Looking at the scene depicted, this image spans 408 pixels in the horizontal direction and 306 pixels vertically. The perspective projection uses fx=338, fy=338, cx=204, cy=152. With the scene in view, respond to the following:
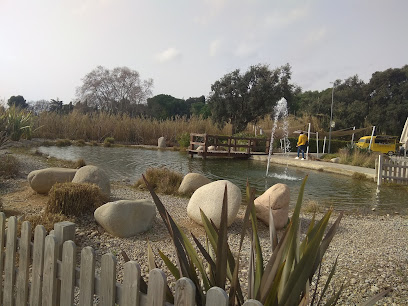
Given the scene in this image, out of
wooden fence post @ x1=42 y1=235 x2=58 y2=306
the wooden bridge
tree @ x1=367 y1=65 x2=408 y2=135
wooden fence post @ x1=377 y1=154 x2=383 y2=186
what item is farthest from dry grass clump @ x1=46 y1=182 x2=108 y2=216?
tree @ x1=367 y1=65 x2=408 y2=135

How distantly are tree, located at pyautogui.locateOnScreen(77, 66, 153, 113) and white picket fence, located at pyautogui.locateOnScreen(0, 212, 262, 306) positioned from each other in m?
49.8

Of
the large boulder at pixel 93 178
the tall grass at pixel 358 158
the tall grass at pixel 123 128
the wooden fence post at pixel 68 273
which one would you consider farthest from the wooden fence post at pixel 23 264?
the tall grass at pixel 123 128

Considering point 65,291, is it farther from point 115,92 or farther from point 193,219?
point 115,92

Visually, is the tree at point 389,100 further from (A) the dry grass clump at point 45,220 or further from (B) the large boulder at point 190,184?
(A) the dry grass clump at point 45,220

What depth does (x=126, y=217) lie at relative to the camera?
12.8 feet

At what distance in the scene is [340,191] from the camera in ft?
31.2

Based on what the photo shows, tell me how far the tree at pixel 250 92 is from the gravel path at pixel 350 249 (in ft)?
80.6

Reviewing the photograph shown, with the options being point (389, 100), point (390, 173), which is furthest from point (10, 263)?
point (389, 100)

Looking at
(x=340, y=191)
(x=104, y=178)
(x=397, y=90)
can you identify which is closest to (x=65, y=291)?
(x=104, y=178)

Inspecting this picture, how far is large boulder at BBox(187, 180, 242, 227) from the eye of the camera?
14.2 ft

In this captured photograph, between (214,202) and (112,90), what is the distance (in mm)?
49144

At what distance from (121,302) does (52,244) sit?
56cm

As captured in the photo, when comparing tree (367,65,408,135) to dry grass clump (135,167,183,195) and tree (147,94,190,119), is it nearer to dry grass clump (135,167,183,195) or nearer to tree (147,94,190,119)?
tree (147,94,190,119)

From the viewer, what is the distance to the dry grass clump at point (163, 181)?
7.44m
